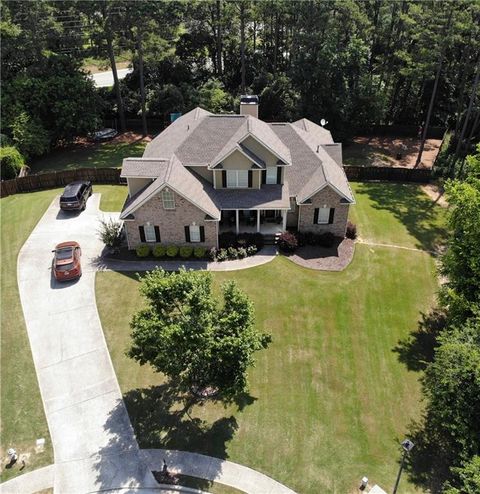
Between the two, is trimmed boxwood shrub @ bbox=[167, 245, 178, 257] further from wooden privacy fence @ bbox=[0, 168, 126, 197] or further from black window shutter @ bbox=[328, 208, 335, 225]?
wooden privacy fence @ bbox=[0, 168, 126, 197]

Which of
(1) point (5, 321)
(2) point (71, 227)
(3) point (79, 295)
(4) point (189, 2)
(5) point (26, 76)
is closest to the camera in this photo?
(1) point (5, 321)

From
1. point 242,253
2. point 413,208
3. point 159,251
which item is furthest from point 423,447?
point 413,208

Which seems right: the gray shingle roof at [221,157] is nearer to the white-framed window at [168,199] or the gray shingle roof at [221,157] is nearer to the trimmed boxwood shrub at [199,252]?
the white-framed window at [168,199]

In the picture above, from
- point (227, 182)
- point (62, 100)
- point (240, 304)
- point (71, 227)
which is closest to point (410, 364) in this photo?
point (240, 304)

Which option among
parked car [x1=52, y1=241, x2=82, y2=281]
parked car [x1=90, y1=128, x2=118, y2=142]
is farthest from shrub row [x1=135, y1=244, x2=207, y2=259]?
parked car [x1=90, y1=128, x2=118, y2=142]

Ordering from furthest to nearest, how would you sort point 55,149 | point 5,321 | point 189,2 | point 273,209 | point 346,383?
point 189,2 < point 55,149 < point 273,209 < point 5,321 < point 346,383

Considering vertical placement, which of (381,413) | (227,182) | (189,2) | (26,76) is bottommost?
(381,413)

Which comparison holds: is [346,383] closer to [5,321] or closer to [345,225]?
[345,225]

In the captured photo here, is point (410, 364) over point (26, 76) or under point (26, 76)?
under
